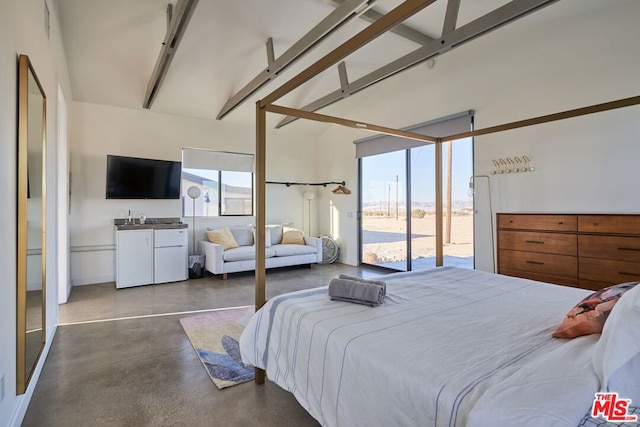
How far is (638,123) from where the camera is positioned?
Answer: 3.02 m

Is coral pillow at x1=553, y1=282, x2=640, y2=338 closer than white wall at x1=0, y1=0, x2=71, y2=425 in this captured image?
Yes

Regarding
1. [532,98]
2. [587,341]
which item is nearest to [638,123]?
[532,98]

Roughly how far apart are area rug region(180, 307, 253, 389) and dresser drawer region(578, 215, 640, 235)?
319cm

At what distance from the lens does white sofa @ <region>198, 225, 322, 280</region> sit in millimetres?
5180

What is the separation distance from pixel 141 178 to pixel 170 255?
1.32m

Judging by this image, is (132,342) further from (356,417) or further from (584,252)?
(584,252)

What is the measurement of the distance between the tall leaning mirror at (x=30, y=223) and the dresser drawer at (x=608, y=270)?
13.9ft

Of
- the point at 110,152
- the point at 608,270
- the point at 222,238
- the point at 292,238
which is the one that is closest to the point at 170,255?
the point at 222,238

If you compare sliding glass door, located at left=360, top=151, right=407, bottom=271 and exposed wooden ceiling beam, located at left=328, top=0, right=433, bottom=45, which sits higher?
exposed wooden ceiling beam, located at left=328, top=0, right=433, bottom=45

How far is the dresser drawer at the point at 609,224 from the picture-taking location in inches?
105

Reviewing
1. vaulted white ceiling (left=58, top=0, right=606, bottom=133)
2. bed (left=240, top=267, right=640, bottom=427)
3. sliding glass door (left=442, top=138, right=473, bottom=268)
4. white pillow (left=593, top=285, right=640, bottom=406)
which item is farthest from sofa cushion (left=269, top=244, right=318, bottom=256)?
white pillow (left=593, top=285, right=640, bottom=406)

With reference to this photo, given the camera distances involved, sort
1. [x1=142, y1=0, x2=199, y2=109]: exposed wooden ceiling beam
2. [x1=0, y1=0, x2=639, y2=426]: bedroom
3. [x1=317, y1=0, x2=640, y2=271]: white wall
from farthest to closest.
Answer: [x1=317, y1=0, x2=640, y2=271]: white wall
[x1=142, y1=0, x2=199, y2=109]: exposed wooden ceiling beam
[x1=0, y1=0, x2=639, y2=426]: bedroom

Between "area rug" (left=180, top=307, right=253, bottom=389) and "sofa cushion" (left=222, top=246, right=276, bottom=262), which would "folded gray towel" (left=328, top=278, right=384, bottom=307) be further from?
"sofa cushion" (left=222, top=246, right=276, bottom=262)

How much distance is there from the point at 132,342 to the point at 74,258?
2.97 meters
